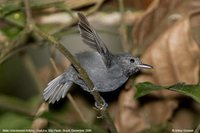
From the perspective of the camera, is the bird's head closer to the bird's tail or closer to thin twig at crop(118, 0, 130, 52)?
the bird's tail

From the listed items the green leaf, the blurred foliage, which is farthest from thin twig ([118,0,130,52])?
the green leaf

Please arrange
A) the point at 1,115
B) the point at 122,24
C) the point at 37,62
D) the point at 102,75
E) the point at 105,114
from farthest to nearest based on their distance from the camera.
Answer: the point at 37,62, the point at 1,115, the point at 122,24, the point at 102,75, the point at 105,114

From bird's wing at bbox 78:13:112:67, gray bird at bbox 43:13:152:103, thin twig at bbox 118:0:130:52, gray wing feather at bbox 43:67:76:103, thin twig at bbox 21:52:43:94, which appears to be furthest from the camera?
thin twig at bbox 21:52:43:94

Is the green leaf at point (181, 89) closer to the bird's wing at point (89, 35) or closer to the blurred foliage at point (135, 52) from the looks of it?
the bird's wing at point (89, 35)

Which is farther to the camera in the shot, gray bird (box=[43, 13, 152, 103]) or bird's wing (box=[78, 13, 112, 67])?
gray bird (box=[43, 13, 152, 103])

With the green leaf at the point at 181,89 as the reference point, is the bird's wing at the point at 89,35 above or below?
above

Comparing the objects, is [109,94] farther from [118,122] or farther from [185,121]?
[185,121]

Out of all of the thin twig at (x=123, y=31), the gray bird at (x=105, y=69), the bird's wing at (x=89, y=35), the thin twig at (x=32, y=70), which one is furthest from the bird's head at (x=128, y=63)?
the thin twig at (x=32, y=70)

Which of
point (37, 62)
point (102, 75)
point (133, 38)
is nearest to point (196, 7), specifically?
point (133, 38)
